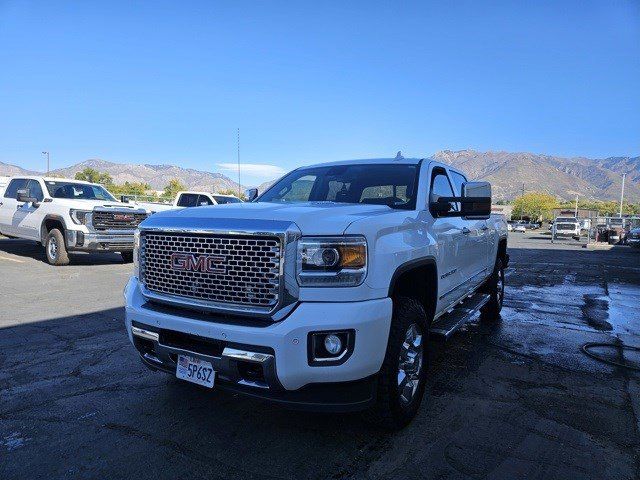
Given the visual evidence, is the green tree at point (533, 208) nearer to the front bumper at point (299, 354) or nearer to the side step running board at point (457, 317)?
the side step running board at point (457, 317)

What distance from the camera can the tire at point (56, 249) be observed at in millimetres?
10188

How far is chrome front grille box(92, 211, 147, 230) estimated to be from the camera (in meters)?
10.1

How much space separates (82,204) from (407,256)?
935cm

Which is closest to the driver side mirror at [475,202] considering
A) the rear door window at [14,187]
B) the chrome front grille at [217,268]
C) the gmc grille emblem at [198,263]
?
the chrome front grille at [217,268]

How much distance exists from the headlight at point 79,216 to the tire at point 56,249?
2.11 feet

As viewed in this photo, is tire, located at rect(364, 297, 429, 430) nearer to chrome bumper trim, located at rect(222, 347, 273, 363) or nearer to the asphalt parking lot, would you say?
the asphalt parking lot

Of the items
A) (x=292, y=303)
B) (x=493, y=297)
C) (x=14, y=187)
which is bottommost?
(x=493, y=297)

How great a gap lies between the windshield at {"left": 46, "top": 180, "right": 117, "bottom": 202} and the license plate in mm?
9820

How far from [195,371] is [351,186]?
2.21 meters

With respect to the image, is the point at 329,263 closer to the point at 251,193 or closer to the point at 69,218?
the point at 251,193

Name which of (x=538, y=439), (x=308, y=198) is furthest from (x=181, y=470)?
(x=308, y=198)

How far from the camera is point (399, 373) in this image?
2963 mm

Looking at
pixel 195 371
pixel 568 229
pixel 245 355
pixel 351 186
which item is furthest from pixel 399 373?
pixel 568 229

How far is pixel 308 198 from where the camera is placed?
173 inches
